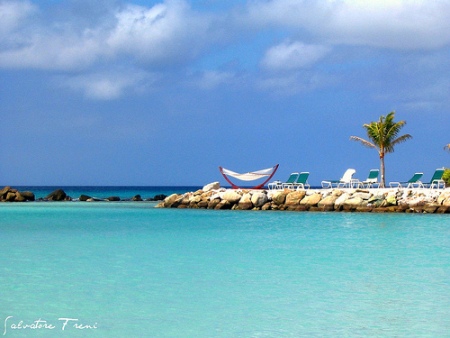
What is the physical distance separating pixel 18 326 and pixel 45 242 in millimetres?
8184

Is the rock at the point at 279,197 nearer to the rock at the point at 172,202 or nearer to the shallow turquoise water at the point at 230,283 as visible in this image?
the rock at the point at 172,202

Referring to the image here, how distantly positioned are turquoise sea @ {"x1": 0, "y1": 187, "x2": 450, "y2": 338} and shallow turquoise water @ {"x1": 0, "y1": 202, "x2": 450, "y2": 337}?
0.06 ft

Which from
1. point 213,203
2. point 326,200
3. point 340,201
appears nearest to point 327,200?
point 326,200

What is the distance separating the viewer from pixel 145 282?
944 cm

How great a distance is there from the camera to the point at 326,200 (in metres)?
27.4

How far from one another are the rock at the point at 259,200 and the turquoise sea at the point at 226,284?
39.4 ft

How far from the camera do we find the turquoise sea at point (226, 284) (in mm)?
6957

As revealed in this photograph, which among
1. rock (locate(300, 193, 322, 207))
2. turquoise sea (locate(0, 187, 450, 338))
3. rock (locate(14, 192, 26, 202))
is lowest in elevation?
turquoise sea (locate(0, 187, 450, 338))

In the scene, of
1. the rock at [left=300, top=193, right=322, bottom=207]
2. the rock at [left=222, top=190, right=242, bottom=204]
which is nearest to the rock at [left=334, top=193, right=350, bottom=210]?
the rock at [left=300, top=193, right=322, bottom=207]

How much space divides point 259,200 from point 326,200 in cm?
331

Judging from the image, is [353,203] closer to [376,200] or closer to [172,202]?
[376,200]

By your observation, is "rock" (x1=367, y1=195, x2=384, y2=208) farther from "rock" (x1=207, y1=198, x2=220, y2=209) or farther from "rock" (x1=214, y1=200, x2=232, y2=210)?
"rock" (x1=207, y1=198, x2=220, y2=209)

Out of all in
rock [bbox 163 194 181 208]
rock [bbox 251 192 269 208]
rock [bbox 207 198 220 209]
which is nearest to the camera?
rock [bbox 251 192 269 208]

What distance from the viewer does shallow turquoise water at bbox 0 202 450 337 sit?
7.00 metres
